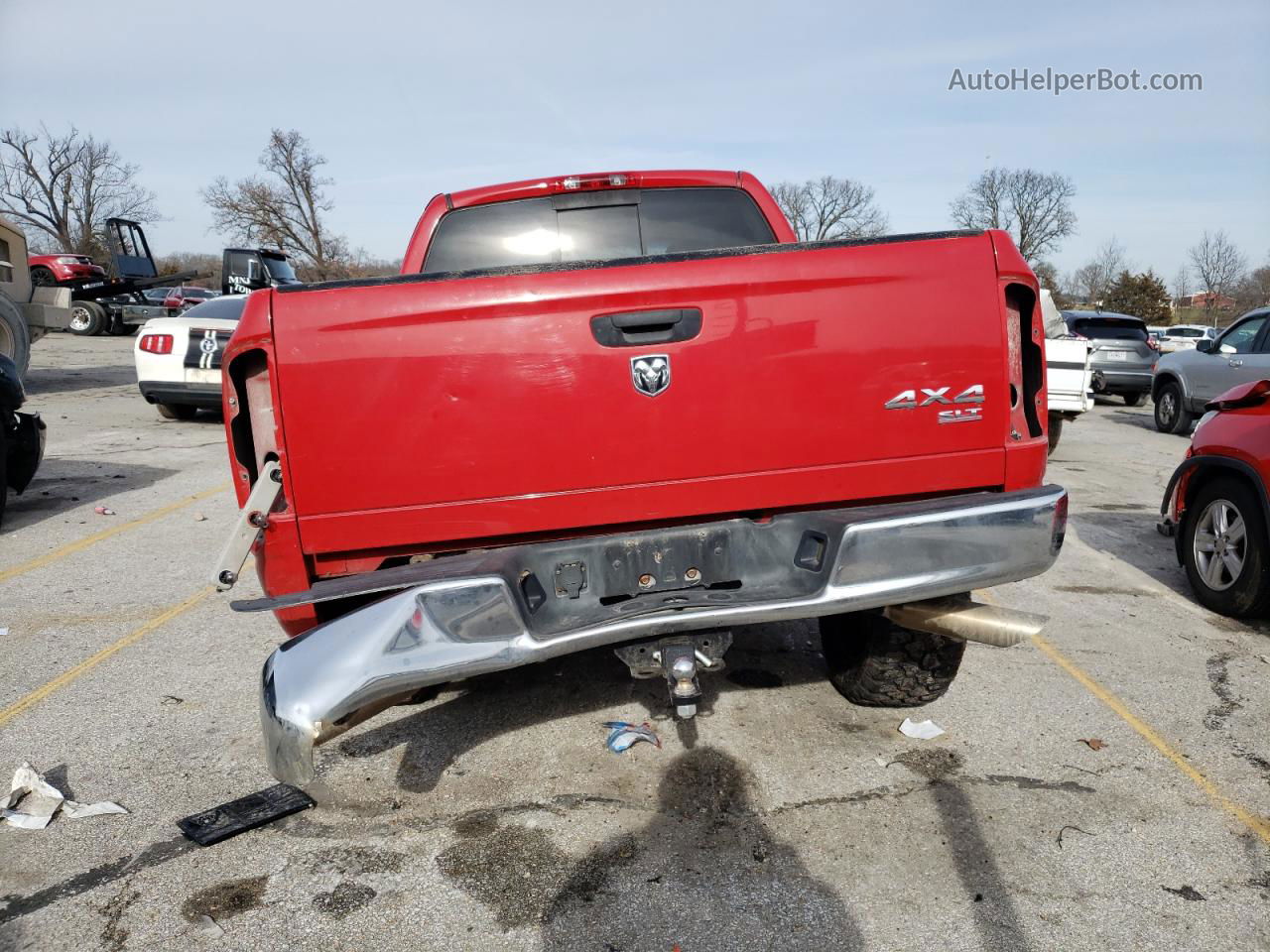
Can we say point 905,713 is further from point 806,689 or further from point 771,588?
point 771,588

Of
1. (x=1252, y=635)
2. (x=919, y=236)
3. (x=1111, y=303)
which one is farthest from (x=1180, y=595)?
(x=1111, y=303)

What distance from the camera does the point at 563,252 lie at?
4.01m

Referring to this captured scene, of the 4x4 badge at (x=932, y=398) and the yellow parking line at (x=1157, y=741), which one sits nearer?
the 4x4 badge at (x=932, y=398)

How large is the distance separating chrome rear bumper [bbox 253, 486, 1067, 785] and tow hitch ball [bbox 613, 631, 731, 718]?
5.4 inches

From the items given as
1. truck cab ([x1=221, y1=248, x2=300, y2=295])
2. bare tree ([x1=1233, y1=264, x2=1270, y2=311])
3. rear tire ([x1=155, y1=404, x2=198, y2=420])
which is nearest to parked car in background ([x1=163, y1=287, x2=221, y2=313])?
truck cab ([x1=221, y1=248, x2=300, y2=295])

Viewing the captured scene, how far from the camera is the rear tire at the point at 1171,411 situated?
42.4 feet

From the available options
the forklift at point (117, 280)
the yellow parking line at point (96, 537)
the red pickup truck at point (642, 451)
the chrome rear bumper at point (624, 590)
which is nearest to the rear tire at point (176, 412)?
the yellow parking line at point (96, 537)

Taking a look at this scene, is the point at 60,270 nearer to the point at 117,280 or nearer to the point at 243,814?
the point at 117,280

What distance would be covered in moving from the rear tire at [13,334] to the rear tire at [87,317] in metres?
16.3

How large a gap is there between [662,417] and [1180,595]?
417 centimetres

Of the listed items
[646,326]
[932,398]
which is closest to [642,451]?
[646,326]

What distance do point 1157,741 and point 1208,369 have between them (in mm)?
10475

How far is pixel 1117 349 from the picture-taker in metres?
16.7

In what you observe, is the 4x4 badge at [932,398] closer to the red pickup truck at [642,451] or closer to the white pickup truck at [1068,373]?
the red pickup truck at [642,451]
